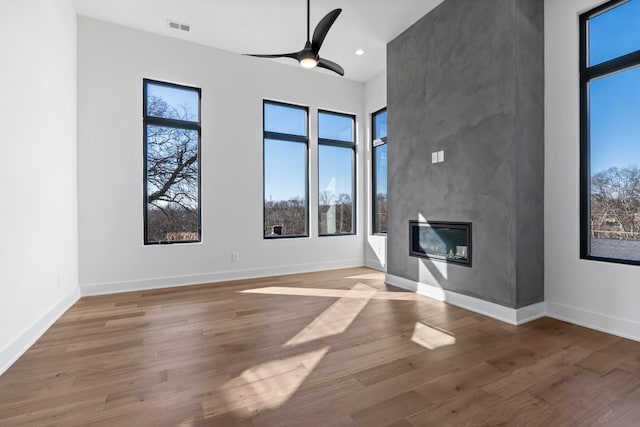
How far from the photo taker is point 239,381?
1.95 m

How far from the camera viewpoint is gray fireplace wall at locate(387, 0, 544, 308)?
2.94m

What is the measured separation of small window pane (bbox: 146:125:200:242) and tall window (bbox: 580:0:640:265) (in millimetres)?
4644

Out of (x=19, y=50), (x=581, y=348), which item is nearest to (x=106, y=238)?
(x=19, y=50)

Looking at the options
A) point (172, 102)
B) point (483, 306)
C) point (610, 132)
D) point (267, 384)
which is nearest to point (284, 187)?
point (172, 102)

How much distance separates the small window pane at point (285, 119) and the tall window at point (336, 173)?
349mm

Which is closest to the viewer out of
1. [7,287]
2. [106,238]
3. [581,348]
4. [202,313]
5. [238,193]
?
[7,287]

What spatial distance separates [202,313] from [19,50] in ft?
8.78

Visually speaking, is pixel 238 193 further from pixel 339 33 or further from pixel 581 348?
pixel 581 348

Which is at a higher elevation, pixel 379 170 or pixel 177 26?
pixel 177 26

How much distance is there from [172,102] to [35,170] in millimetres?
2275

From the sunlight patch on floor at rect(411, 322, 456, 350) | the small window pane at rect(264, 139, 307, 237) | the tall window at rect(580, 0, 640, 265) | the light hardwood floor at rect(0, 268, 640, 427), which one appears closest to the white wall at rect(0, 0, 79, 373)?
the light hardwood floor at rect(0, 268, 640, 427)

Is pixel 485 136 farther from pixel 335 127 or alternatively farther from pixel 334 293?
pixel 335 127

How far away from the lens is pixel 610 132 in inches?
108

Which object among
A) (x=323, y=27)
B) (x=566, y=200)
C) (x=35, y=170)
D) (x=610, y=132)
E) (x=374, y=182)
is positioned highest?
(x=323, y=27)
